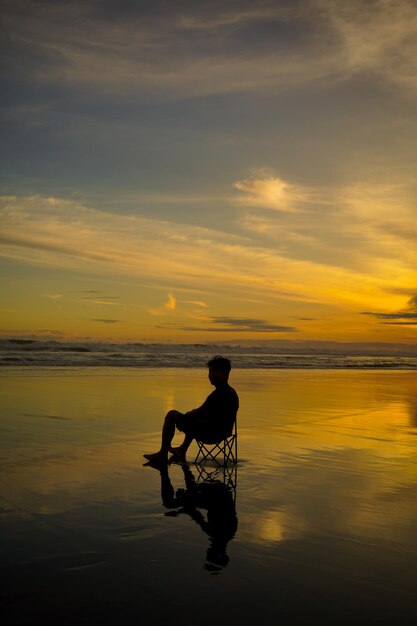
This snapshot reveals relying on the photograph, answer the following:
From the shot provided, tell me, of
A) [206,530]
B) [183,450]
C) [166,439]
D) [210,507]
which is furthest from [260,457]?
[206,530]

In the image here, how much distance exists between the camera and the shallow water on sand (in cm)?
386

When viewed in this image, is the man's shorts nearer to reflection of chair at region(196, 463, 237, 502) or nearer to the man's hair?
reflection of chair at region(196, 463, 237, 502)

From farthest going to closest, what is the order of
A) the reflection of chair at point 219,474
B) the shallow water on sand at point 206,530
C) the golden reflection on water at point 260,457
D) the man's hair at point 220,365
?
the man's hair at point 220,365
the reflection of chair at point 219,474
the golden reflection on water at point 260,457
the shallow water on sand at point 206,530

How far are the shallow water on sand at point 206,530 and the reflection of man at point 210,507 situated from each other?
0.07 ft

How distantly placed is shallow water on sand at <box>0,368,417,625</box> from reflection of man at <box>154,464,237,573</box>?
21 millimetres

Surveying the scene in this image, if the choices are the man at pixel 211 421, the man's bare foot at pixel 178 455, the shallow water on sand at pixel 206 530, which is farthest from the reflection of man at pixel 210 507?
the man's bare foot at pixel 178 455

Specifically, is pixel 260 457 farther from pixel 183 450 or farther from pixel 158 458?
pixel 158 458

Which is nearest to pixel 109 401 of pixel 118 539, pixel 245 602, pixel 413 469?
pixel 413 469

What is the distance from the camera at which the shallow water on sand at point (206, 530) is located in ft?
12.7

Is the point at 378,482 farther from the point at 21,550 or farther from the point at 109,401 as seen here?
the point at 109,401

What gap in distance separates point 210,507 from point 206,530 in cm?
80

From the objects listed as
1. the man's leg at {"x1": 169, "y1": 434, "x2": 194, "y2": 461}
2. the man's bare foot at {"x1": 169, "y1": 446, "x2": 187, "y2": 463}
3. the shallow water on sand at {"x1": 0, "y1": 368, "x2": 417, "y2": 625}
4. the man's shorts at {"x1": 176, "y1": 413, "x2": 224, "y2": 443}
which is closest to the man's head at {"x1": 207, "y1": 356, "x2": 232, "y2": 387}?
the man's shorts at {"x1": 176, "y1": 413, "x2": 224, "y2": 443}

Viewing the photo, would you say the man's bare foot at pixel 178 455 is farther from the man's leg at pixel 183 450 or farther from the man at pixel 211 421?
the man at pixel 211 421

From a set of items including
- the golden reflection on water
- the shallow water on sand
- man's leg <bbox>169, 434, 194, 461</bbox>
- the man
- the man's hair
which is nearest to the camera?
the shallow water on sand
